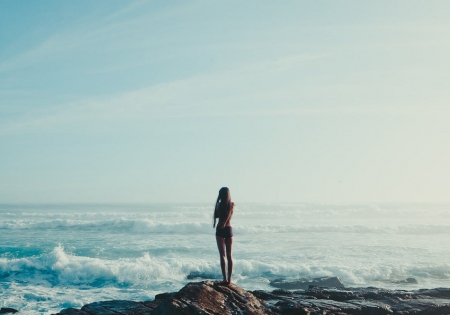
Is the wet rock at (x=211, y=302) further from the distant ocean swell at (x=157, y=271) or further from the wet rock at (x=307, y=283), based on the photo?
the distant ocean swell at (x=157, y=271)

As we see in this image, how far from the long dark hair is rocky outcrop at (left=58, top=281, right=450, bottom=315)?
1480 mm

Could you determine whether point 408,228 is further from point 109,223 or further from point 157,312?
point 157,312

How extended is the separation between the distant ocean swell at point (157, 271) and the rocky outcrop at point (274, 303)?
939cm

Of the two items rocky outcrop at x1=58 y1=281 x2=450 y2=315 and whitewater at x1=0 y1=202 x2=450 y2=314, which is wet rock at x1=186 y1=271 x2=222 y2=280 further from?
rocky outcrop at x1=58 y1=281 x2=450 y2=315

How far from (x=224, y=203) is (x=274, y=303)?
119 inches

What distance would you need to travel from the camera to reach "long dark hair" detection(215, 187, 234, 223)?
7.86 metres

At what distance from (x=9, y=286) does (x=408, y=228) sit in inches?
1559

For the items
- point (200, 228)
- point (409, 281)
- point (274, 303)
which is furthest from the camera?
point (200, 228)

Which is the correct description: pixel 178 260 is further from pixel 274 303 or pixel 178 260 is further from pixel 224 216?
pixel 224 216

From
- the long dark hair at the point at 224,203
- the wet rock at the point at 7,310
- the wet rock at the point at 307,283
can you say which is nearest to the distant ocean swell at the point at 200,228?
the wet rock at the point at 307,283

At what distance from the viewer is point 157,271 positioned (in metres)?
21.0

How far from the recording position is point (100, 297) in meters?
16.0

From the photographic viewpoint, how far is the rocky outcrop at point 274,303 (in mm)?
7316

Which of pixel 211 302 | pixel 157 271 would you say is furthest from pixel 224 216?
pixel 157 271
